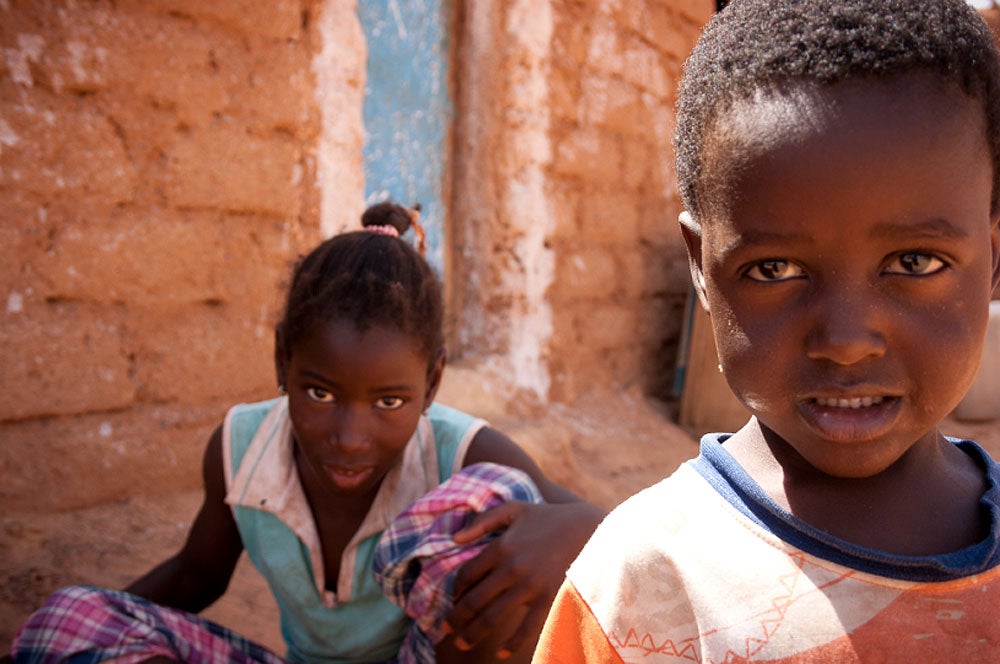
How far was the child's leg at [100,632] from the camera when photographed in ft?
5.10

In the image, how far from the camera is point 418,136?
11.4ft

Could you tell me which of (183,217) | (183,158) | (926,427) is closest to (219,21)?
(183,158)

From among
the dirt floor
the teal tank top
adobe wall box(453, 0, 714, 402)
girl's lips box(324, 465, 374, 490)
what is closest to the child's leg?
the teal tank top

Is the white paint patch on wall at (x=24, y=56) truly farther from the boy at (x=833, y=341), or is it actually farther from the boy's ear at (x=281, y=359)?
the boy at (x=833, y=341)

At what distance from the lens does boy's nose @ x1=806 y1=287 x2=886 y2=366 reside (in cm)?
82

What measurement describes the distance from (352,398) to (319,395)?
0.27 ft

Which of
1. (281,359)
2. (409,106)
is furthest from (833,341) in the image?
(409,106)

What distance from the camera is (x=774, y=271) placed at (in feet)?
2.91

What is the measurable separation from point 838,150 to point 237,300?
2215 mm

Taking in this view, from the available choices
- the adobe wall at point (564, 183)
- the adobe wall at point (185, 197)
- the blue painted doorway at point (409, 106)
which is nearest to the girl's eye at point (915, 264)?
the adobe wall at point (185, 197)

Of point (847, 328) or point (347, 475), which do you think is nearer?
point (847, 328)

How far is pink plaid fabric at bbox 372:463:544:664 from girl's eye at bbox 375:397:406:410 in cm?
20

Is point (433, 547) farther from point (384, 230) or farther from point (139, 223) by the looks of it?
point (139, 223)

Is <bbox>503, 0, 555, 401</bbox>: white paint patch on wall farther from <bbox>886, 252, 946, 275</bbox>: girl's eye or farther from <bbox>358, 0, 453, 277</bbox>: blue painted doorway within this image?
<bbox>886, 252, 946, 275</bbox>: girl's eye
